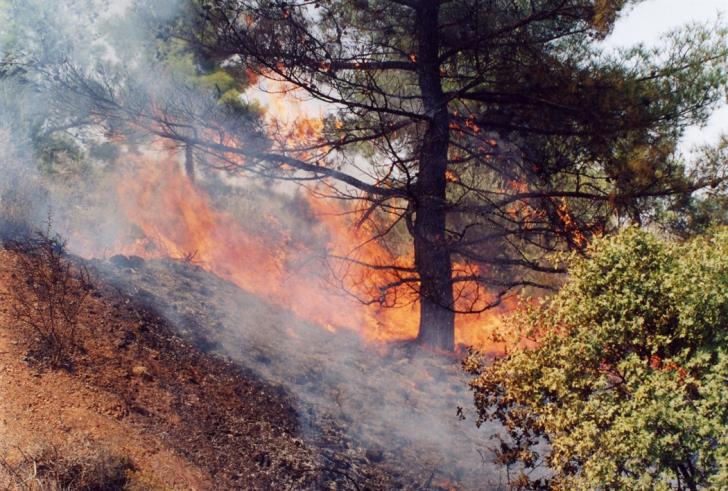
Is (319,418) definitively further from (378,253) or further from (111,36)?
(111,36)

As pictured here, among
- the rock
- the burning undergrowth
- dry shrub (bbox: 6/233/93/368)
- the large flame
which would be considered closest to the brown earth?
the rock

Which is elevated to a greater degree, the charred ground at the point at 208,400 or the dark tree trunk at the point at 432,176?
the dark tree trunk at the point at 432,176

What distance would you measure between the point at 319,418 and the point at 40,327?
371cm

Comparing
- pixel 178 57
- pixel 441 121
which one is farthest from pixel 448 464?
pixel 178 57

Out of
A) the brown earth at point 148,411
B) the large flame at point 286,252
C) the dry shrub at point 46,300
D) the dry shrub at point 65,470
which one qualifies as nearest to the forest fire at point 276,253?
the large flame at point 286,252

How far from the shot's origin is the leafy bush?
181 inches

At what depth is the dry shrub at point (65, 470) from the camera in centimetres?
521

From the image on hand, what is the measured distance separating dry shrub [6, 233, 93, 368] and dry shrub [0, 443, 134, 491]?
1.67 metres

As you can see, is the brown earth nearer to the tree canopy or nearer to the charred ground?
the charred ground

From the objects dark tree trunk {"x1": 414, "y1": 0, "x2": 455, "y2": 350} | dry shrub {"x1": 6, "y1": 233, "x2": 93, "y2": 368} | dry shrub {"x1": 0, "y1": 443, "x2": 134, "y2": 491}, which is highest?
dark tree trunk {"x1": 414, "y1": 0, "x2": 455, "y2": 350}

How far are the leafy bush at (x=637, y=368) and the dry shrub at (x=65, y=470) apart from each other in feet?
12.0

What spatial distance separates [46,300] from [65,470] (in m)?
3.27

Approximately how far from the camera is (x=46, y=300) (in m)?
8.13

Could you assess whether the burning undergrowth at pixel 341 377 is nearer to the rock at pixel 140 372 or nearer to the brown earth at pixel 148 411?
the brown earth at pixel 148 411
